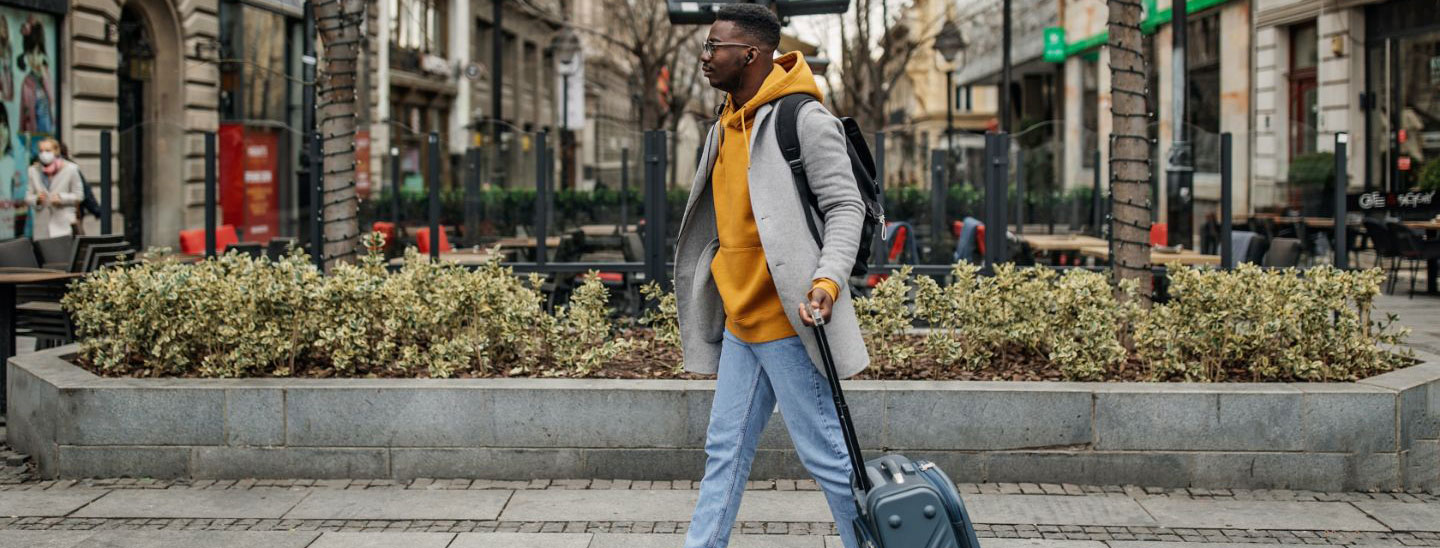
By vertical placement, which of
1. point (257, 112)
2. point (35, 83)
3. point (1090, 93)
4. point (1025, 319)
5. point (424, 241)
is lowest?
point (1025, 319)

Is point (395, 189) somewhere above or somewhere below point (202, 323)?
above

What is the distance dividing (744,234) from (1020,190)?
12.2 meters

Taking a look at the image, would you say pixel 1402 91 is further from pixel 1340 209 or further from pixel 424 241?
pixel 424 241

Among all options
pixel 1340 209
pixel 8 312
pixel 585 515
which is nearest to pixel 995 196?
pixel 1340 209

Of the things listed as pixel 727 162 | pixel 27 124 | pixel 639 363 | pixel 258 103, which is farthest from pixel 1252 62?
pixel 727 162

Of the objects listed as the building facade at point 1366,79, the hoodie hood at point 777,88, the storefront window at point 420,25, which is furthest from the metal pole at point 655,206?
the storefront window at point 420,25

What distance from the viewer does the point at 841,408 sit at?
3.99m

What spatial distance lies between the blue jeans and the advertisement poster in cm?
1585

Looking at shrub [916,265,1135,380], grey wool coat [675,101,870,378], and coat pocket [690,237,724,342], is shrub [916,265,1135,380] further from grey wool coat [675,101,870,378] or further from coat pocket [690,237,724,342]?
grey wool coat [675,101,870,378]

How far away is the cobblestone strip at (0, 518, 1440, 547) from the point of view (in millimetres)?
5293

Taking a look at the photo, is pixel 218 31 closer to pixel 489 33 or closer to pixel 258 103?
pixel 258 103

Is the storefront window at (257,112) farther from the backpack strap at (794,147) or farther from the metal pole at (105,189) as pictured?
the backpack strap at (794,147)

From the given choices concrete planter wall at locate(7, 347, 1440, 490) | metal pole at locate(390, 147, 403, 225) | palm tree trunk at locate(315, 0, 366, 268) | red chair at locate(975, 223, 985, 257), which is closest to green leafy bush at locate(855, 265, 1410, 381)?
concrete planter wall at locate(7, 347, 1440, 490)

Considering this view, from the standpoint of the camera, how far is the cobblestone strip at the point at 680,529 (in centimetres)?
529
